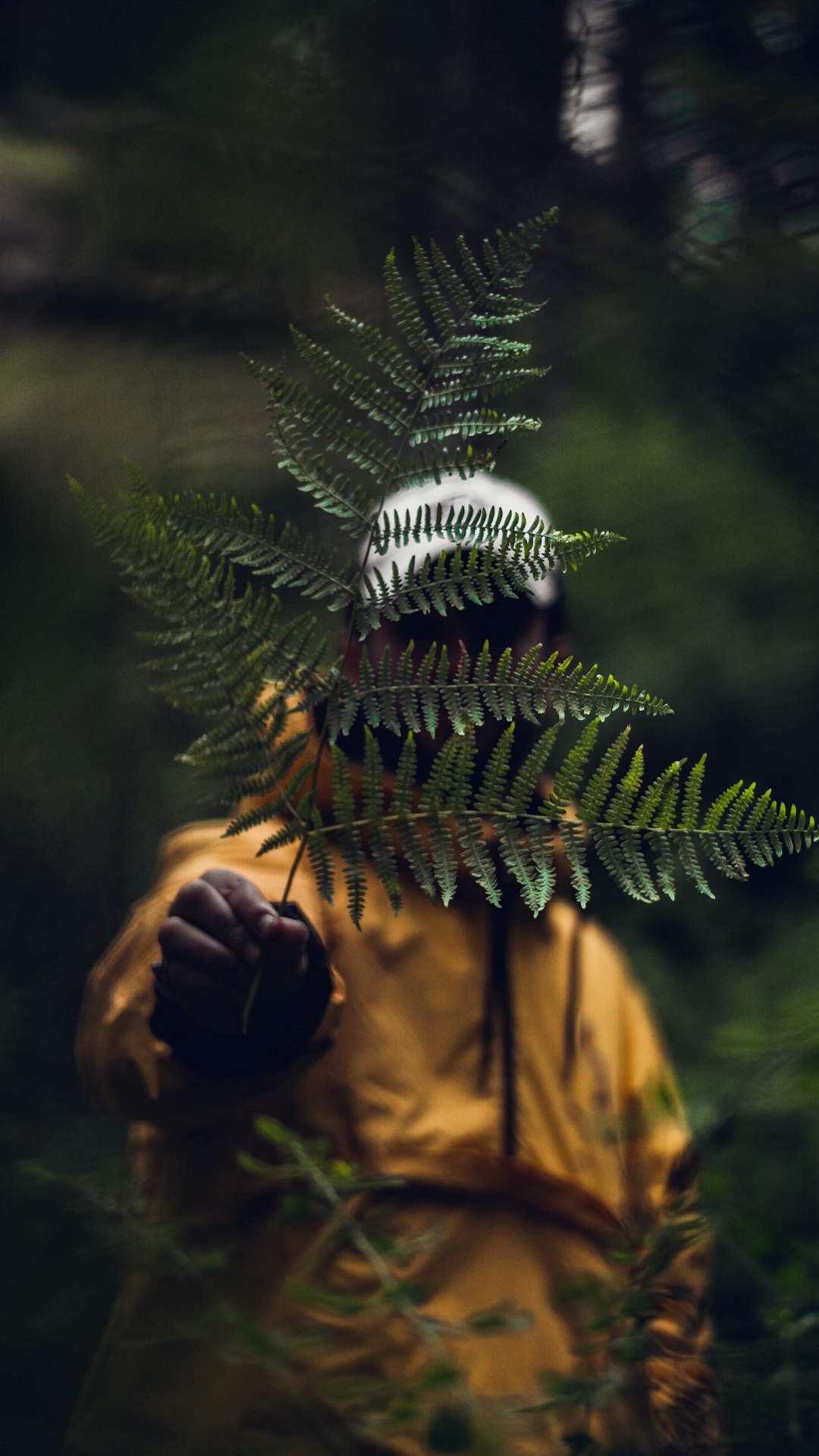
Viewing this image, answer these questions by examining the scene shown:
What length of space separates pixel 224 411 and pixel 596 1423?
3.52ft

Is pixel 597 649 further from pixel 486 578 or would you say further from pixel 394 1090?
pixel 486 578

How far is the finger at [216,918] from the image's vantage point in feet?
1.25

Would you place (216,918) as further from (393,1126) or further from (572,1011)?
(572,1011)

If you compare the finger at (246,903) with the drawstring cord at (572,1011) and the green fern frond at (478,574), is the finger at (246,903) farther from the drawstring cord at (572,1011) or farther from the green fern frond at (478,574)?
the drawstring cord at (572,1011)

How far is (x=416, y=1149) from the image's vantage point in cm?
61

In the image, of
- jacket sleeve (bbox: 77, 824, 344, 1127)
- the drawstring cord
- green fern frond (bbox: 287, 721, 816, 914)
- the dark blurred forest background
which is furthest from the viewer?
the dark blurred forest background

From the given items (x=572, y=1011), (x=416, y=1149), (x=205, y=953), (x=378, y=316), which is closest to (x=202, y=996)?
(x=205, y=953)

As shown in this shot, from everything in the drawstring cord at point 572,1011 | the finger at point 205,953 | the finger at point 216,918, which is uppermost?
the finger at point 216,918

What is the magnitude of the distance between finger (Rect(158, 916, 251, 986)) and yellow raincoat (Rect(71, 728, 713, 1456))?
0.25 feet

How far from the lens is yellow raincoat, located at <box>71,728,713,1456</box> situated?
38 centimetres

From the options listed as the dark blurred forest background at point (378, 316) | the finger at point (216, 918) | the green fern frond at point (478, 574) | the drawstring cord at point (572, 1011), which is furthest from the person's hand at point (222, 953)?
the dark blurred forest background at point (378, 316)

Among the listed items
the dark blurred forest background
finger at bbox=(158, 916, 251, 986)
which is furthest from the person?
the dark blurred forest background

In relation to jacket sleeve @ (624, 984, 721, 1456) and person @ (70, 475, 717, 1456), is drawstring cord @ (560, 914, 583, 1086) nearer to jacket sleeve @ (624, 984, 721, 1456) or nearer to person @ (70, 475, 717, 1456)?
person @ (70, 475, 717, 1456)

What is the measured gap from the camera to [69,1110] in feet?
2.76
